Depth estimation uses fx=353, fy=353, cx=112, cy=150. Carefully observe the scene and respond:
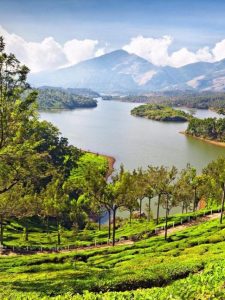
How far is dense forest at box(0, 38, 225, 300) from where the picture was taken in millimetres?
20438

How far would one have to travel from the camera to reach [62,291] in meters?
20.1

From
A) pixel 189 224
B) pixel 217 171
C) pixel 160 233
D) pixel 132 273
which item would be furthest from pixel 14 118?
pixel 217 171

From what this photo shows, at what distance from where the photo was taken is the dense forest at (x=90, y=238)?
67.1 ft

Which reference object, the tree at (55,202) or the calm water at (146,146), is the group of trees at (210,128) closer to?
the calm water at (146,146)

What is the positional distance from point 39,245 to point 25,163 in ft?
84.6

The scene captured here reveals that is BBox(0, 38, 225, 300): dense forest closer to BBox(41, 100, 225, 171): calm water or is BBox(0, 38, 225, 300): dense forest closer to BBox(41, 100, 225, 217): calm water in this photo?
BBox(41, 100, 225, 217): calm water

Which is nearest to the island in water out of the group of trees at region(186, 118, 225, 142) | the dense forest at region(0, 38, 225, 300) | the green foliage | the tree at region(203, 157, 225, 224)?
the group of trees at region(186, 118, 225, 142)

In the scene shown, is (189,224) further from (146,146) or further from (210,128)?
(210,128)

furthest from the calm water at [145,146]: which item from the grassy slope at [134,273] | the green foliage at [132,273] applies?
the green foliage at [132,273]

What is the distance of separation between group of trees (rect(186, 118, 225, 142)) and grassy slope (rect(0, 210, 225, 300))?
118 m

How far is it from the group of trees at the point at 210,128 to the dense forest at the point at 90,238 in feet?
311

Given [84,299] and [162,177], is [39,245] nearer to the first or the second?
[162,177]

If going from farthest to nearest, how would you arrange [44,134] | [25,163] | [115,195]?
[44,134] < [115,195] < [25,163]

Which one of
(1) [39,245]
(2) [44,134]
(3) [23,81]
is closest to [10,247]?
(1) [39,245]
